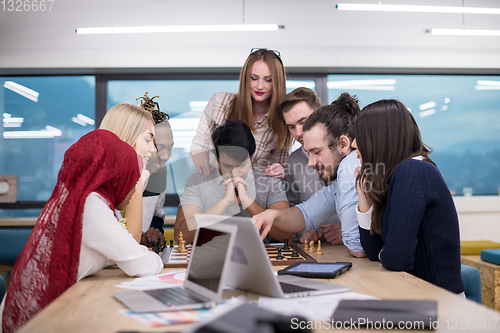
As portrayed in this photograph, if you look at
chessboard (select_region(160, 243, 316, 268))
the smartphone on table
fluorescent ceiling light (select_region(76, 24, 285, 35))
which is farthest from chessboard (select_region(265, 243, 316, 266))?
fluorescent ceiling light (select_region(76, 24, 285, 35))

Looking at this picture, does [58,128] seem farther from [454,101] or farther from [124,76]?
[454,101]

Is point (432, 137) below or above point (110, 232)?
above

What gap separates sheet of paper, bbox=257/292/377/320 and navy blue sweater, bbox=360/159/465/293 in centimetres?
37

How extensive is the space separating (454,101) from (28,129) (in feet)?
16.5

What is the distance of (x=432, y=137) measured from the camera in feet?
15.5

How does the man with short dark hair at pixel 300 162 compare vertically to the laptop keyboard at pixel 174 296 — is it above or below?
above

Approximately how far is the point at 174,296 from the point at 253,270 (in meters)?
0.23

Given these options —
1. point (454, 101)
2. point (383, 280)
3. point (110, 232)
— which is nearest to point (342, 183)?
point (383, 280)

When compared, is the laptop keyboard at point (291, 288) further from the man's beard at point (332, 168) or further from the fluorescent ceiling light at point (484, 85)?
the fluorescent ceiling light at point (484, 85)

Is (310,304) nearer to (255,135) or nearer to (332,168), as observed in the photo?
(332,168)

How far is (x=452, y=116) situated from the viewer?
188 inches

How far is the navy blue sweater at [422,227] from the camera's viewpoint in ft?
4.59

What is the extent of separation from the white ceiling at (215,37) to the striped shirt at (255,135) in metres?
1.56

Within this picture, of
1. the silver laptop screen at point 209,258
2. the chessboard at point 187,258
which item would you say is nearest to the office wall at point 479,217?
the chessboard at point 187,258
